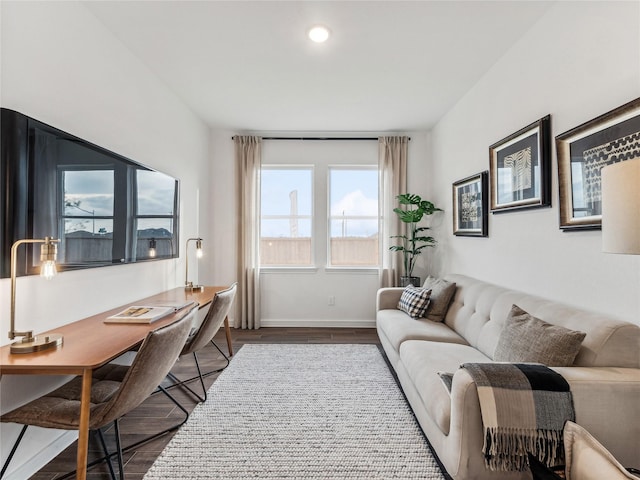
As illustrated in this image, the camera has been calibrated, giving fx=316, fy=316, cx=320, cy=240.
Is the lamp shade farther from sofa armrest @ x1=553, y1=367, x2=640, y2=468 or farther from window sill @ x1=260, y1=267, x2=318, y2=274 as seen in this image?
window sill @ x1=260, y1=267, x2=318, y2=274

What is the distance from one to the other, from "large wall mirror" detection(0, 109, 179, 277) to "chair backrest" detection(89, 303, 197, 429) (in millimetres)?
749

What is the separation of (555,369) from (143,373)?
1826 mm

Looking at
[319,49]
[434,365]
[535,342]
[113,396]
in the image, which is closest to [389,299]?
[434,365]

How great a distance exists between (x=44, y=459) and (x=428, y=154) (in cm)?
465

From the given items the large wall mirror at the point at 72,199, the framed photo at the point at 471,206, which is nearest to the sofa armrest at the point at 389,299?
the framed photo at the point at 471,206

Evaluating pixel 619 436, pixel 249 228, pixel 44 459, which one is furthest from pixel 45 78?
pixel 619 436

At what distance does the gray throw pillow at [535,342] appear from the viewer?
4.76ft

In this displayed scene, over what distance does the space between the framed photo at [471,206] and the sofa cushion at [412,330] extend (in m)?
0.97

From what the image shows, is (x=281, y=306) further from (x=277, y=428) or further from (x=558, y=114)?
(x=558, y=114)

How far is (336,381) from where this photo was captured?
2.67m

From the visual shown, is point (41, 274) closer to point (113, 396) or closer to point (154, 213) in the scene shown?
point (113, 396)

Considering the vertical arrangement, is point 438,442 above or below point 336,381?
above

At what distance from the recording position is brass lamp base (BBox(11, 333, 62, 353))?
1388mm

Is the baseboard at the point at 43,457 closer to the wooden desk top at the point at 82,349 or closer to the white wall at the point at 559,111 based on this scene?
the wooden desk top at the point at 82,349
